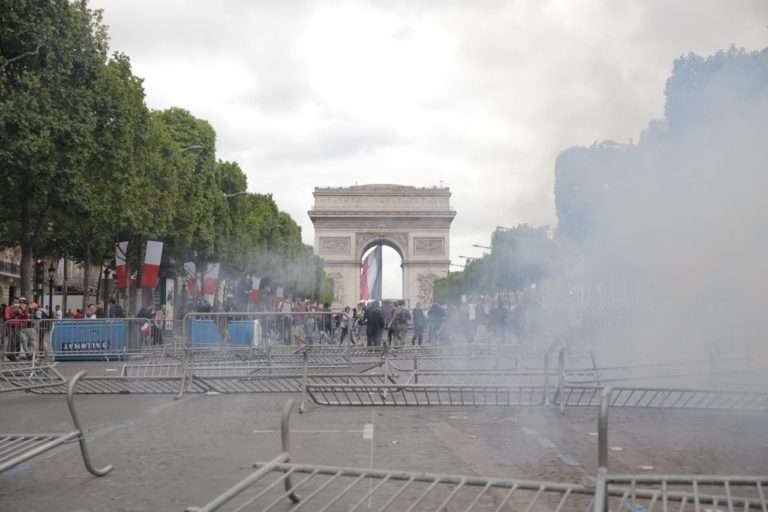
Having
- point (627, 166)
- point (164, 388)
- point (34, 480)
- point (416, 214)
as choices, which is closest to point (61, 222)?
point (164, 388)

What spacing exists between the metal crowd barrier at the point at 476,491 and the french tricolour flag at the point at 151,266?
23458 mm

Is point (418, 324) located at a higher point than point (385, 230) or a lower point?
lower

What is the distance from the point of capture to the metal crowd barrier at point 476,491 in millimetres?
3912

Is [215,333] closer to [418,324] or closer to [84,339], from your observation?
[84,339]

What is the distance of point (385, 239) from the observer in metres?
92.6

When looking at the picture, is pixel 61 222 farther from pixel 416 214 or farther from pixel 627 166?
pixel 416 214

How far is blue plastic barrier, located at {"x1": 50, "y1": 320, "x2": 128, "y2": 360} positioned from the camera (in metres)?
21.4

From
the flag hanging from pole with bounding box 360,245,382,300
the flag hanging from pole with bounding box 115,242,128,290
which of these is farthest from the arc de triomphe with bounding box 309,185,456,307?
the flag hanging from pole with bounding box 115,242,128,290

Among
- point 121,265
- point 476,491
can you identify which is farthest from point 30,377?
point 121,265

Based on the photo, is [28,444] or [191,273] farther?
[191,273]

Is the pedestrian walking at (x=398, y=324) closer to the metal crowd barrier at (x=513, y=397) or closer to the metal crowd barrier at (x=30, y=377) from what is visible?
the metal crowd barrier at (x=513, y=397)

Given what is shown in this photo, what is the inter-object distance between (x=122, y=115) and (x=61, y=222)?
7.11 m

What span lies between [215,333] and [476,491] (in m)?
12.6

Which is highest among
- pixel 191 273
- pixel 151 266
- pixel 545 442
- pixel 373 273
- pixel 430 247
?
pixel 430 247
